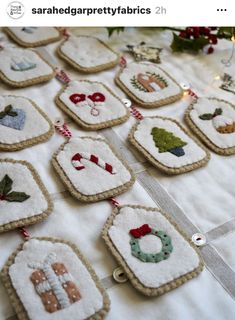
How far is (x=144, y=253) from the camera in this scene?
1.90 ft

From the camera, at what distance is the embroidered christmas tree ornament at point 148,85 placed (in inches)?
32.5

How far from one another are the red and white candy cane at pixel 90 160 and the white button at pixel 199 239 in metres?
0.16

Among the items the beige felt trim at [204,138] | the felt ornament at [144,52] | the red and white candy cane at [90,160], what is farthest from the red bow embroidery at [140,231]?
the felt ornament at [144,52]

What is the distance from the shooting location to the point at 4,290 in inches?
21.1

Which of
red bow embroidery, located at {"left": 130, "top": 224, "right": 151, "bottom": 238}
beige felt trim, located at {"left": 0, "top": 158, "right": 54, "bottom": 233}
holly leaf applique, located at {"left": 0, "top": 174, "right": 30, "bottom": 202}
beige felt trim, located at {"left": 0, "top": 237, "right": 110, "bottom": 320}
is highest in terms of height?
holly leaf applique, located at {"left": 0, "top": 174, "right": 30, "bottom": 202}

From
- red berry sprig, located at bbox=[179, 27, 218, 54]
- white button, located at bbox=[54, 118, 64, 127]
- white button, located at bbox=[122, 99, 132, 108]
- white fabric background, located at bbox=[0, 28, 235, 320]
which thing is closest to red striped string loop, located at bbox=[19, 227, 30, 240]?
white fabric background, located at bbox=[0, 28, 235, 320]

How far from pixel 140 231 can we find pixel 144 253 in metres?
0.03

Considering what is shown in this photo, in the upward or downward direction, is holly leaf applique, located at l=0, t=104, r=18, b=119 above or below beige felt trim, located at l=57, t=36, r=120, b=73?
below

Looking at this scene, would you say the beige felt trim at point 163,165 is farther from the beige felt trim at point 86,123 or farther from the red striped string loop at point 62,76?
the red striped string loop at point 62,76

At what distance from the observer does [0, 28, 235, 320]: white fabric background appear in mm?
546

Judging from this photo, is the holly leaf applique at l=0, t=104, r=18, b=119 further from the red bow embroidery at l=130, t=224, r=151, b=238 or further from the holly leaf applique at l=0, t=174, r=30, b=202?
the red bow embroidery at l=130, t=224, r=151, b=238

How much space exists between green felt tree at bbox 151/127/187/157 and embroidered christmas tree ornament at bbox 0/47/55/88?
0.26 meters
